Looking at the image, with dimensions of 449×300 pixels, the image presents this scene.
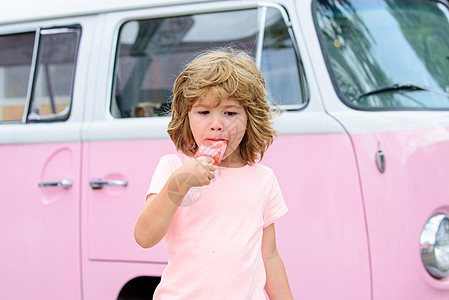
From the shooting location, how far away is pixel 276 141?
2.19m

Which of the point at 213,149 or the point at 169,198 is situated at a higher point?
the point at 213,149

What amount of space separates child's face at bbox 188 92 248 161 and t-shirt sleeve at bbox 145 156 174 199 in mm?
114

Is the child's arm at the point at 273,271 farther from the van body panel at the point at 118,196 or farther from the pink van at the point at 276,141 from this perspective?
the van body panel at the point at 118,196

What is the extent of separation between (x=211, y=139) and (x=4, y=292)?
181 centimetres

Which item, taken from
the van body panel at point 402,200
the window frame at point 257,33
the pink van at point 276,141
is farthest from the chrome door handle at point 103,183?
the van body panel at point 402,200

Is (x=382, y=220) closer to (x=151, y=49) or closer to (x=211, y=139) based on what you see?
(x=211, y=139)

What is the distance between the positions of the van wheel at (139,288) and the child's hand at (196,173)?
1322 mm

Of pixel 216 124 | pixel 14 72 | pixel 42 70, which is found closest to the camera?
pixel 216 124

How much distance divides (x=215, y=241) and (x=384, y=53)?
1.49m

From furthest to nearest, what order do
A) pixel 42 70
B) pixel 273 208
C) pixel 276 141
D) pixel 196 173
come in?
pixel 42 70 < pixel 276 141 < pixel 273 208 < pixel 196 173

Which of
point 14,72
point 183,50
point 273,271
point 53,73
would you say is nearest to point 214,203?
point 273,271

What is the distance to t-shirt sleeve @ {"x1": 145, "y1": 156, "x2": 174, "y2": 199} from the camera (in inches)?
54.8

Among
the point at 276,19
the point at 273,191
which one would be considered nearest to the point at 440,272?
the point at 273,191

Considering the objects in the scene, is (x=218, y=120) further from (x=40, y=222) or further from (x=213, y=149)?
(x=40, y=222)
